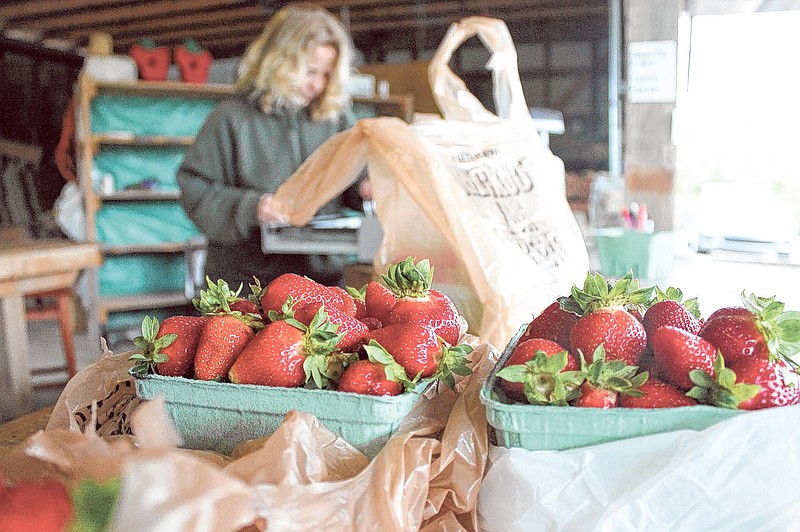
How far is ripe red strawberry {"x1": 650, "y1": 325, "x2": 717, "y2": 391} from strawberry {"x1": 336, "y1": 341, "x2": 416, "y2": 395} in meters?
0.24

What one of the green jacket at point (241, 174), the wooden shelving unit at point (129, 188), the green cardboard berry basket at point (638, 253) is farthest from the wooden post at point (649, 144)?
the wooden shelving unit at point (129, 188)

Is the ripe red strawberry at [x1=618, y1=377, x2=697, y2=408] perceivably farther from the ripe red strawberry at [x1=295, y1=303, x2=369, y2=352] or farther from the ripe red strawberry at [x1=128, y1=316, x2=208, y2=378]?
the ripe red strawberry at [x1=128, y1=316, x2=208, y2=378]

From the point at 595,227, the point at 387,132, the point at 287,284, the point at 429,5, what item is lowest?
the point at 595,227

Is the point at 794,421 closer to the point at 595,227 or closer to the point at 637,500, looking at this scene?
the point at 637,500

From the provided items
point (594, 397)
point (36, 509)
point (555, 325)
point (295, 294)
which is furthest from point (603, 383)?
point (36, 509)

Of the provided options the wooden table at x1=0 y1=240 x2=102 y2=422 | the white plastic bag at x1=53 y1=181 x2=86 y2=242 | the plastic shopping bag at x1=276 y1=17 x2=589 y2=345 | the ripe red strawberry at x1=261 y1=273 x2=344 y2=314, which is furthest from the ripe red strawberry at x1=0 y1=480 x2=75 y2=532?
the white plastic bag at x1=53 y1=181 x2=86 y2=242

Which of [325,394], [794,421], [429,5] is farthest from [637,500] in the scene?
[429,5]

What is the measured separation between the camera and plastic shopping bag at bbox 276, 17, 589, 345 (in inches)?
48.2

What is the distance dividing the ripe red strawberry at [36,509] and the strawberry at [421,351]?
0.31 metres

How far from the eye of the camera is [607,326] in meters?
0.70

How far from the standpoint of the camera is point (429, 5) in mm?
6242

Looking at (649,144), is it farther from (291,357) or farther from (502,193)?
(291,357)

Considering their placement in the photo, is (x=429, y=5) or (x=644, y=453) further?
(x=429, y=5)

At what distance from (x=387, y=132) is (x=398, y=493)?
0.79 meters
